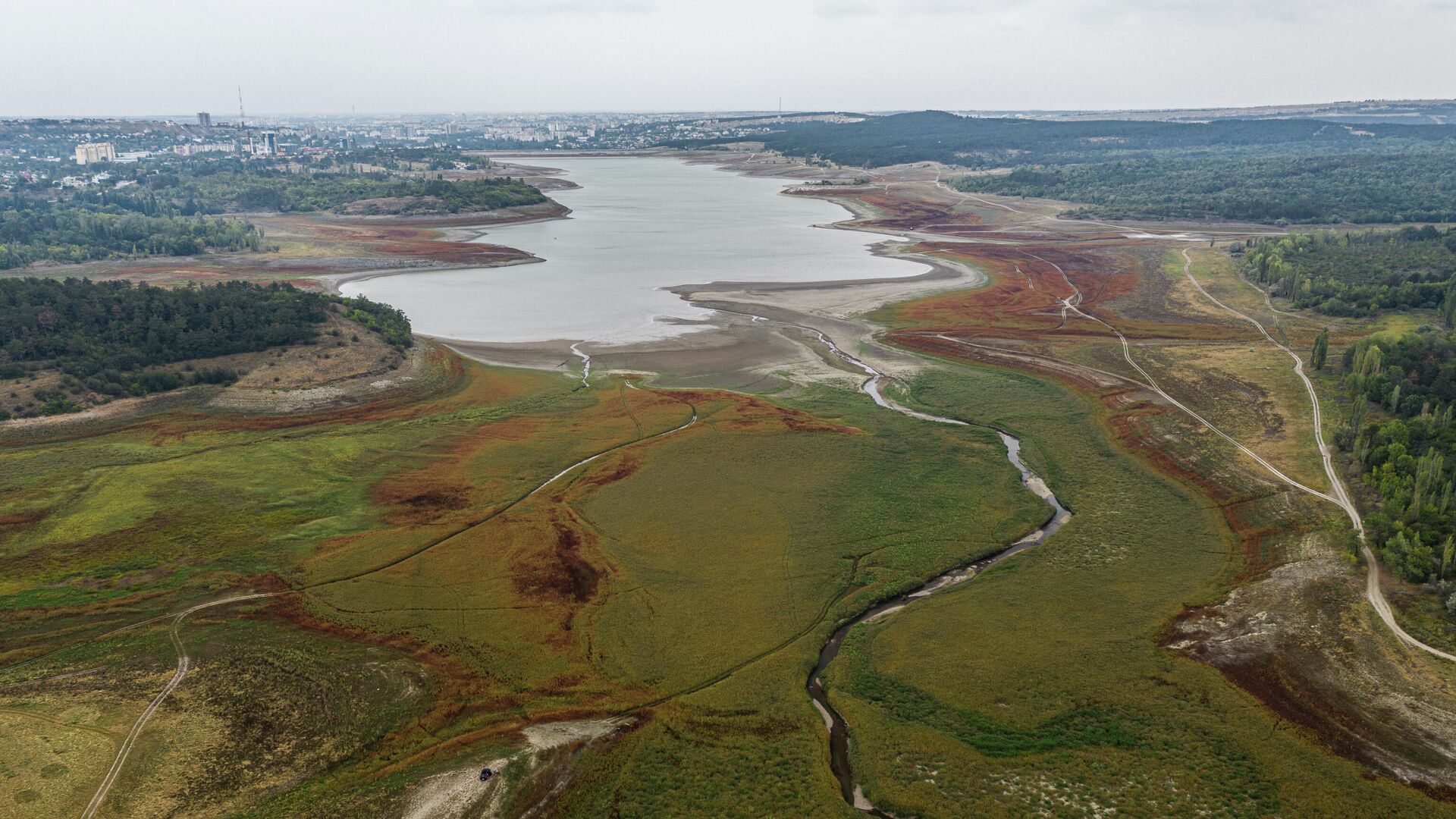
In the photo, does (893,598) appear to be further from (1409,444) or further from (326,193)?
(326,193)

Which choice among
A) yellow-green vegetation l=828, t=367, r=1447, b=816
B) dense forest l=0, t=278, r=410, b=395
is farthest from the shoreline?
yellow-green vegetation l=828, t=367, r=1447, b=816

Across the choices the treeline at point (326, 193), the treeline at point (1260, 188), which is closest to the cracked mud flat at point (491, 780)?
the treeline at point (326, 193)

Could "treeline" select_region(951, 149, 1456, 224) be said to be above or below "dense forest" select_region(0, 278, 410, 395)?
above

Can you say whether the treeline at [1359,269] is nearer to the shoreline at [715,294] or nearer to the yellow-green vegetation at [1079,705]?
the shoreline at [715,294]

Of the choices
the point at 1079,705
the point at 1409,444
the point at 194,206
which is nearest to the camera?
the point at 1079,705

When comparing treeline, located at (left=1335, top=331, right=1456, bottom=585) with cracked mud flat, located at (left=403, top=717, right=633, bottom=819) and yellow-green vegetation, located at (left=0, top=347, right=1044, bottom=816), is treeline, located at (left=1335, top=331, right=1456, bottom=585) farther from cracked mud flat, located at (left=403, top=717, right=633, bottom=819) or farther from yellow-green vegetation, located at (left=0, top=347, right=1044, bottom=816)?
cracked mud flat, located at (left=403, top=717, right=633, bottom=819)

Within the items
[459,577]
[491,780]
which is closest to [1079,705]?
[491,780]

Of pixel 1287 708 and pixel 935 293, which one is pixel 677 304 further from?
pixel 1287 708
